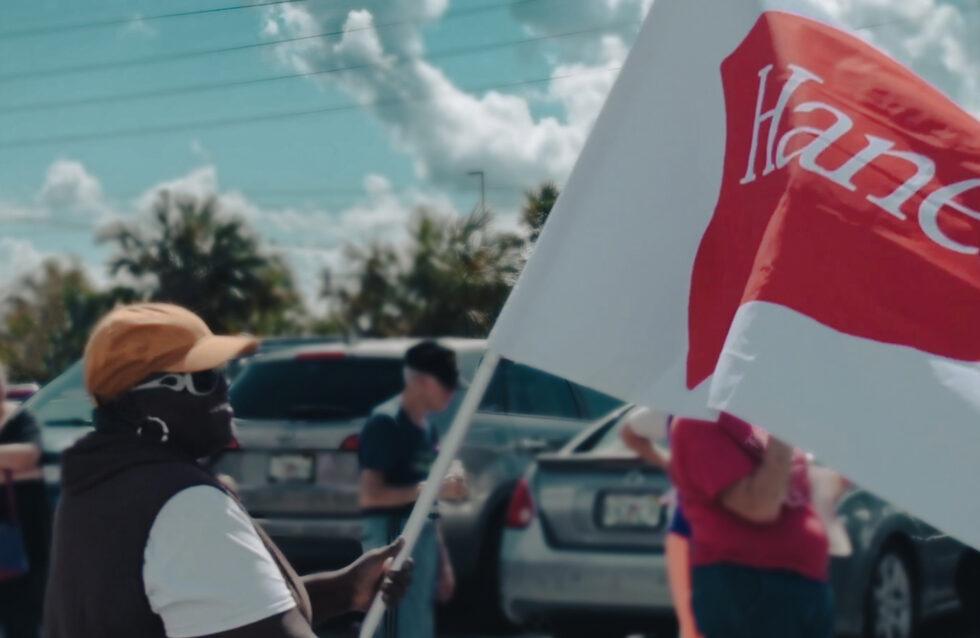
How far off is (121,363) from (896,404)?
130 centimetres

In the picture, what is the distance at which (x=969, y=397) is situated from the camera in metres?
2.42

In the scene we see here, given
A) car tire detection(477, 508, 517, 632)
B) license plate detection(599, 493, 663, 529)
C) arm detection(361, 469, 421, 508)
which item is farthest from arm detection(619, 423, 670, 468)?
car tire detection(477, 508, 517, 632)

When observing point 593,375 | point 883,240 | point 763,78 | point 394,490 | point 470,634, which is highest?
point 763,78

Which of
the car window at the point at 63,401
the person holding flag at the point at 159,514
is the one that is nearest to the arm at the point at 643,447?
the car window at the point at 63,401

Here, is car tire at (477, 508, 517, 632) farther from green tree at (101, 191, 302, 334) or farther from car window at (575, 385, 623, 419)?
green tree at (101, 191, 302, 334)

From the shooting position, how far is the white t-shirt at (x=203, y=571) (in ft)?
7.95

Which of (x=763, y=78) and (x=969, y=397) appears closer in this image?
(x=969, y=397)

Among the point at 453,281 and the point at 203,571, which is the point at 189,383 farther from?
the point at 453,281

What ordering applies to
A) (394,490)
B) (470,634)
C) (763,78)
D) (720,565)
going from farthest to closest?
1. (470,634)
2. (394,490)
3. (720,565)
4. (763,78)

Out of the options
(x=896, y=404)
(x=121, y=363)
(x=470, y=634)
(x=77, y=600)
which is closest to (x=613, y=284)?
(x=896, y=404)

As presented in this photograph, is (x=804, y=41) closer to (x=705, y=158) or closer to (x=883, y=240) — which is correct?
(x=705, y=158)

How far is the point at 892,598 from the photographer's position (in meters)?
7.16

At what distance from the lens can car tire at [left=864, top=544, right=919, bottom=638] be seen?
22.9ft

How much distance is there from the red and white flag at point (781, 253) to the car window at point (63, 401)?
618cm
